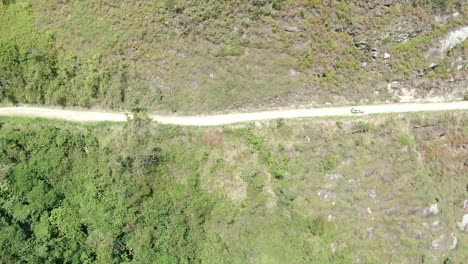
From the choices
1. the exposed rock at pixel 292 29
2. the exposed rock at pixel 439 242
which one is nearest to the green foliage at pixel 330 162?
the exposed rock at pixel 292 29

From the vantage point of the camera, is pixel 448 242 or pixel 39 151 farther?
pixel 448 242

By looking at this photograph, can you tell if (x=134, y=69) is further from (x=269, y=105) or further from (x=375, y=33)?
(x=375, y=33)

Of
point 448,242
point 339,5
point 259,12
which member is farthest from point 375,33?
point 448,242

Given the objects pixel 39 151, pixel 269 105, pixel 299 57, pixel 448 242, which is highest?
pixel 299 57

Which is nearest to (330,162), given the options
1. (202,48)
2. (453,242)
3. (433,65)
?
(433,65)

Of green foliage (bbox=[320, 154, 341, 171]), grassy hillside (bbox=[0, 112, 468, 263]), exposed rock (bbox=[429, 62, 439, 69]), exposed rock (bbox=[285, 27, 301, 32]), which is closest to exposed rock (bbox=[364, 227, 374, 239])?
grassy hillside (bbox=[0, 112, 468, 263])

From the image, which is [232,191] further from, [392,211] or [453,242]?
[453,242]

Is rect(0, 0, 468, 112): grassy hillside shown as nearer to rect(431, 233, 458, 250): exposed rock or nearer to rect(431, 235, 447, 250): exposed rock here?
rect(431, 235, 447, 250): exposed rock
